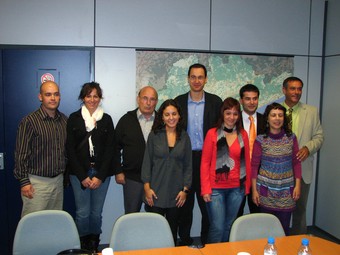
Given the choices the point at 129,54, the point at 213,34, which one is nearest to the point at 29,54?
the point at 129,54

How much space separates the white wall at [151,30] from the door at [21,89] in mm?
138

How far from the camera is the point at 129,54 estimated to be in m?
3.54

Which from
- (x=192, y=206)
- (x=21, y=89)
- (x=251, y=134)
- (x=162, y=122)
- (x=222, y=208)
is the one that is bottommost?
(x=192, y=206)

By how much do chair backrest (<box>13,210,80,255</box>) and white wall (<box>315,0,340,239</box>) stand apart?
128 inches

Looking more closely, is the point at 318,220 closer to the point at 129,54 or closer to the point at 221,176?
the point at 221,176

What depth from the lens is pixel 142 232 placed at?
6.67 feet

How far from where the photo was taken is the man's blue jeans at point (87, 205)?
296cm

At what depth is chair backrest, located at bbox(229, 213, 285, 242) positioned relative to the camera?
2047mm

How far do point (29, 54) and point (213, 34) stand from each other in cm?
208

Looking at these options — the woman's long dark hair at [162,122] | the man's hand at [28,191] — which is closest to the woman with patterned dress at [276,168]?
the woman's long dark hair at [162,122]

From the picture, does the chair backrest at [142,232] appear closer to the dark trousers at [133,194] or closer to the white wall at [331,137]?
the dark trousers at [133,194]

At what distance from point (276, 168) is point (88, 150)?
5.54ft

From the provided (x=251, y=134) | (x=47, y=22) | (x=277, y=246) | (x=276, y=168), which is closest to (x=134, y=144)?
(x=251, y=134)

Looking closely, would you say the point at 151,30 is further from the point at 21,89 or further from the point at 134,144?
the point at 21,89
